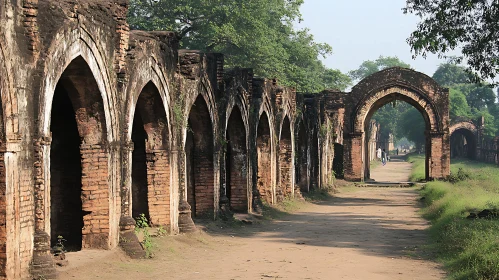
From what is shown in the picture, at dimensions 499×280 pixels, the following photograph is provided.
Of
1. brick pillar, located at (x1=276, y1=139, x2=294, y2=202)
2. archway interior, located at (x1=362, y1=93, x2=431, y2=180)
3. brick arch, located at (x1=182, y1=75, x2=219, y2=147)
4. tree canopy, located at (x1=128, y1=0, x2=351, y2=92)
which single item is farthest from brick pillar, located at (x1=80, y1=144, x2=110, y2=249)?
archway interior, located at (x1=362, y1=93, x2=431, y2=180)

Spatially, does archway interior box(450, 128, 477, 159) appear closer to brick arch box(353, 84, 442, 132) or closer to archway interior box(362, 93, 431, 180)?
archway interior box(362, 93, 431, 180)

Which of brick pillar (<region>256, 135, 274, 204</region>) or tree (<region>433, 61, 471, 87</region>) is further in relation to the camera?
tree (<region>433, 61, 471, 87</region>)

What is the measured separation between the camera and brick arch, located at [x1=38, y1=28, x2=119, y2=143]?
29.6ft

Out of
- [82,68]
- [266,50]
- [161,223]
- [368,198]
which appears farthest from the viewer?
[266,50]

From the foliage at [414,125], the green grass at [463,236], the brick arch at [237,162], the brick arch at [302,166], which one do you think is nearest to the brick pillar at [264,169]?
the brick arch at [237,162]

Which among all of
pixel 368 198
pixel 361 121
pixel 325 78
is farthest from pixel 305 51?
pixel 368 198

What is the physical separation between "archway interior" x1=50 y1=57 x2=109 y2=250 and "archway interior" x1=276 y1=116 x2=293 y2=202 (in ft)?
38.4

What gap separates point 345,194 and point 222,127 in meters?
13.5

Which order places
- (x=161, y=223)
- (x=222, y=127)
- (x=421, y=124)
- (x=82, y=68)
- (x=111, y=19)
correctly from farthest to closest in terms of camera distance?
1. (x=421, y=124)
2. (x=222, y=127)
3. (x=161, y=223)
4. (x=111, y=19)
5. (x=82, y=68)

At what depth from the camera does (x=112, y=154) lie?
36.1ft

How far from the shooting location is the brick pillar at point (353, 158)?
34.3m

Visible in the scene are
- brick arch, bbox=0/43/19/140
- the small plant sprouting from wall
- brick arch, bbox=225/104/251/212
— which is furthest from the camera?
brick arch, bbox=225/104/251/212

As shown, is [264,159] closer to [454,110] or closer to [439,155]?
[439,155]

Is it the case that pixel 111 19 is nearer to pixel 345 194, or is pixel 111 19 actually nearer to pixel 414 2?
pixel 414 2
